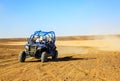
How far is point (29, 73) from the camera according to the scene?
15.3m

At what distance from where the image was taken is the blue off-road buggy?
21.8 meters

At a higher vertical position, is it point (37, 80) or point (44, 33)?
point (44, 33)

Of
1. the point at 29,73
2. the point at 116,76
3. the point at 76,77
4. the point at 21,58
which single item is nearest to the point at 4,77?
the point at 29,73

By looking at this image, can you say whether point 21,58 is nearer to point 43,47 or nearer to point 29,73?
point 43,47

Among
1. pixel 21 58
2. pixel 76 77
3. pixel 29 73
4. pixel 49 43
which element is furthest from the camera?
pixel 49 43

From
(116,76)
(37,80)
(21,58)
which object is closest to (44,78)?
(37,80)

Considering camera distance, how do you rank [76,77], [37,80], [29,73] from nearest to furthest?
[37,80]
[76,77]
[29,73]

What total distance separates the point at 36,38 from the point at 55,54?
202cm

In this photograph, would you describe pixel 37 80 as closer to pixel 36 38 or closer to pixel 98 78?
pixel 98 78

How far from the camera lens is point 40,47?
72.4 feet

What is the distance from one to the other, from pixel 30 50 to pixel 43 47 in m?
1.00

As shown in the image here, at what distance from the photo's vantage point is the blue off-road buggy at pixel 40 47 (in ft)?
71.5

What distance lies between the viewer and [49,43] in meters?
23.5

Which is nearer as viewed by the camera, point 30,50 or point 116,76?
point 116,76
